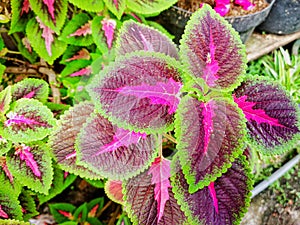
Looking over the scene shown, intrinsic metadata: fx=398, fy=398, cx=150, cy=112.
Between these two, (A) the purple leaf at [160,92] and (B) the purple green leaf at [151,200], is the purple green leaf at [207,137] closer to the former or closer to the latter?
(A) the purple leaf at [160,92]

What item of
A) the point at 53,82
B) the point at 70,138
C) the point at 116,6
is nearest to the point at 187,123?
the point at 70,138

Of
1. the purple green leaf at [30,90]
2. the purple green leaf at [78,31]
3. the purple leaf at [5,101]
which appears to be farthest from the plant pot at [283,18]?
the purple leaf at [5,101]

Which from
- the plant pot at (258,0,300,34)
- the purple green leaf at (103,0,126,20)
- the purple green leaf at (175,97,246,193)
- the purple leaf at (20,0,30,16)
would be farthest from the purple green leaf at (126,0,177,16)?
the plant pot at (258,0,300,34)

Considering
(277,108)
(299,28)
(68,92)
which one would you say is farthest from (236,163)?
(299,28)

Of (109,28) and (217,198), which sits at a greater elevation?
(109,28)

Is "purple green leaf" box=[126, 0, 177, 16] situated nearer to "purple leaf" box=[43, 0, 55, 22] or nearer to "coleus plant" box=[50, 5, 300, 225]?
"purple leaf" box=[43, 0, 55, 22]

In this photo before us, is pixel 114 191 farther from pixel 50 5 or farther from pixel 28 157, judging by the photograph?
pixel 50 5

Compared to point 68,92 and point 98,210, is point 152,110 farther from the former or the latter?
point 98,210
